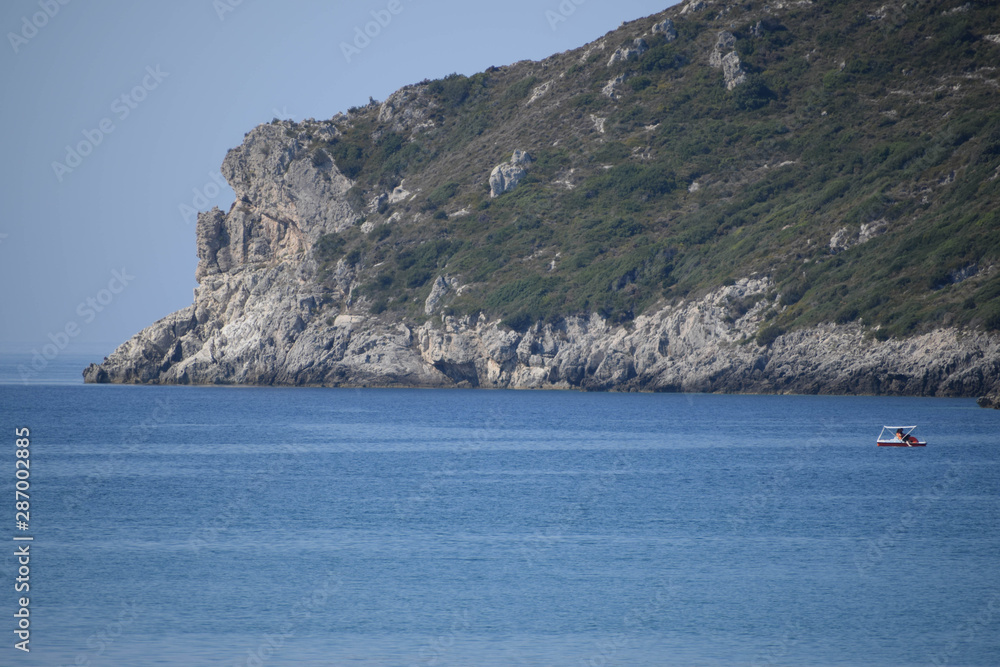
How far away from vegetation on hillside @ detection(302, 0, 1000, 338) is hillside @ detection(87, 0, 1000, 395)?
311 mm

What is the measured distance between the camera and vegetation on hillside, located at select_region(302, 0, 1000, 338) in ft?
285

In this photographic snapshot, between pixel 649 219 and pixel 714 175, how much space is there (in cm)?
928

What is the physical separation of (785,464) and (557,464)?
10.4 meters

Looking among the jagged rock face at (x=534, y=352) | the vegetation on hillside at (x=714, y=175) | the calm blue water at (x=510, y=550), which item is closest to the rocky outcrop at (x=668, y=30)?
the vegetation on hillside at (x=714, y=175)

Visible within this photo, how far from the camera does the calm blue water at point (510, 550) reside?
19.5m

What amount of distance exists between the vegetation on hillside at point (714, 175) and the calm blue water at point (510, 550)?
32.5m

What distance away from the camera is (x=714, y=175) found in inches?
4427

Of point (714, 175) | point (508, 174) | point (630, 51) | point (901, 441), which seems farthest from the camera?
point (630, 51)

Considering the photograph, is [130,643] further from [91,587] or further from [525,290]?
[525,290]

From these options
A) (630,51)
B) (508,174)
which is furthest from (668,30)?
(508,174)

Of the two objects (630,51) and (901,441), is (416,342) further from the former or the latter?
(901,441)

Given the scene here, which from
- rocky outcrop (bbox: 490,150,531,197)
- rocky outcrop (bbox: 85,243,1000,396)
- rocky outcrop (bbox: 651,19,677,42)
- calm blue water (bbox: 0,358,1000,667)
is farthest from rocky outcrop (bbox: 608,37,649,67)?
calm blue water (bbox: 0,358,1000,667)

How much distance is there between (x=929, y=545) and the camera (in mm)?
28891

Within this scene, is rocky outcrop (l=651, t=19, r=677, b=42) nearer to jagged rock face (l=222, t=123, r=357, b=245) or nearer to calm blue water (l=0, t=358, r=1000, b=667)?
jagged rock face (l=222, t=123, r=357, b=245)
